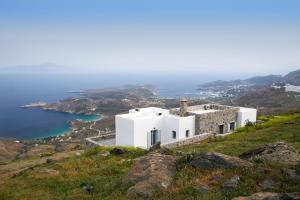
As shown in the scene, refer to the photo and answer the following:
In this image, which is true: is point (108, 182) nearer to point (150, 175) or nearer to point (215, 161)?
point (150, 175)

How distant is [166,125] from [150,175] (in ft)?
62.2

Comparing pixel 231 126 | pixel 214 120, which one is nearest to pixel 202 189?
pixel 214 120

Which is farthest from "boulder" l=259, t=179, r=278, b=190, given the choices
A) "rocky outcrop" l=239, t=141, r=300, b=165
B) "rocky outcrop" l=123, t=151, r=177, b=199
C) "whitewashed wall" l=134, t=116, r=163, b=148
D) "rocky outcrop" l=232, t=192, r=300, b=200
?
"whitewashed wall" l=134, t=116, r=163, b=148

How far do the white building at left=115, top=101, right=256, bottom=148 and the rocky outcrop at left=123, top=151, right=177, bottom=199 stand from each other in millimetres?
14738

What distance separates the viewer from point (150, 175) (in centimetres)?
1007

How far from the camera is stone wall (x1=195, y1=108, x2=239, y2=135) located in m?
29.4

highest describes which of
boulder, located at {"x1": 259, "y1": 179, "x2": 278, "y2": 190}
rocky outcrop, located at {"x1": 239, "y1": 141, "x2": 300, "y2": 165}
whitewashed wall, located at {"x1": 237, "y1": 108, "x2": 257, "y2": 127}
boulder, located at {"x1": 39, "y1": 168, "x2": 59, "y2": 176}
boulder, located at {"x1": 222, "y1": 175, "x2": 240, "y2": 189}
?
rocky outcrop, located at {"x1": 239, "y1": 141, "x2": 300, "y2": 165}


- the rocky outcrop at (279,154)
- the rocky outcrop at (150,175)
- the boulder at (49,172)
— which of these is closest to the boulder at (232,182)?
the rocky outcrop at (150,175)

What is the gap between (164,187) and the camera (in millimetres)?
9539

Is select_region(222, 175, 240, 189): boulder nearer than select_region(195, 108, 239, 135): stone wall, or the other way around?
select_region(222, 175, 240, 189): boulder

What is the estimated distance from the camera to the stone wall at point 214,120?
→ 1156 inches

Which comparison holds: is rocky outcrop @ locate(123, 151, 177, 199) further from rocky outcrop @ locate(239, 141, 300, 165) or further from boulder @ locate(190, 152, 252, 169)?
rocky outcrop @ locate(239, 141, 300, 165)

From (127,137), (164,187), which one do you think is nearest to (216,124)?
(127,137)

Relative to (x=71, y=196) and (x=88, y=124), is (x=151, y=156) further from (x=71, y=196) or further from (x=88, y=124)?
(x=88, y=124)
